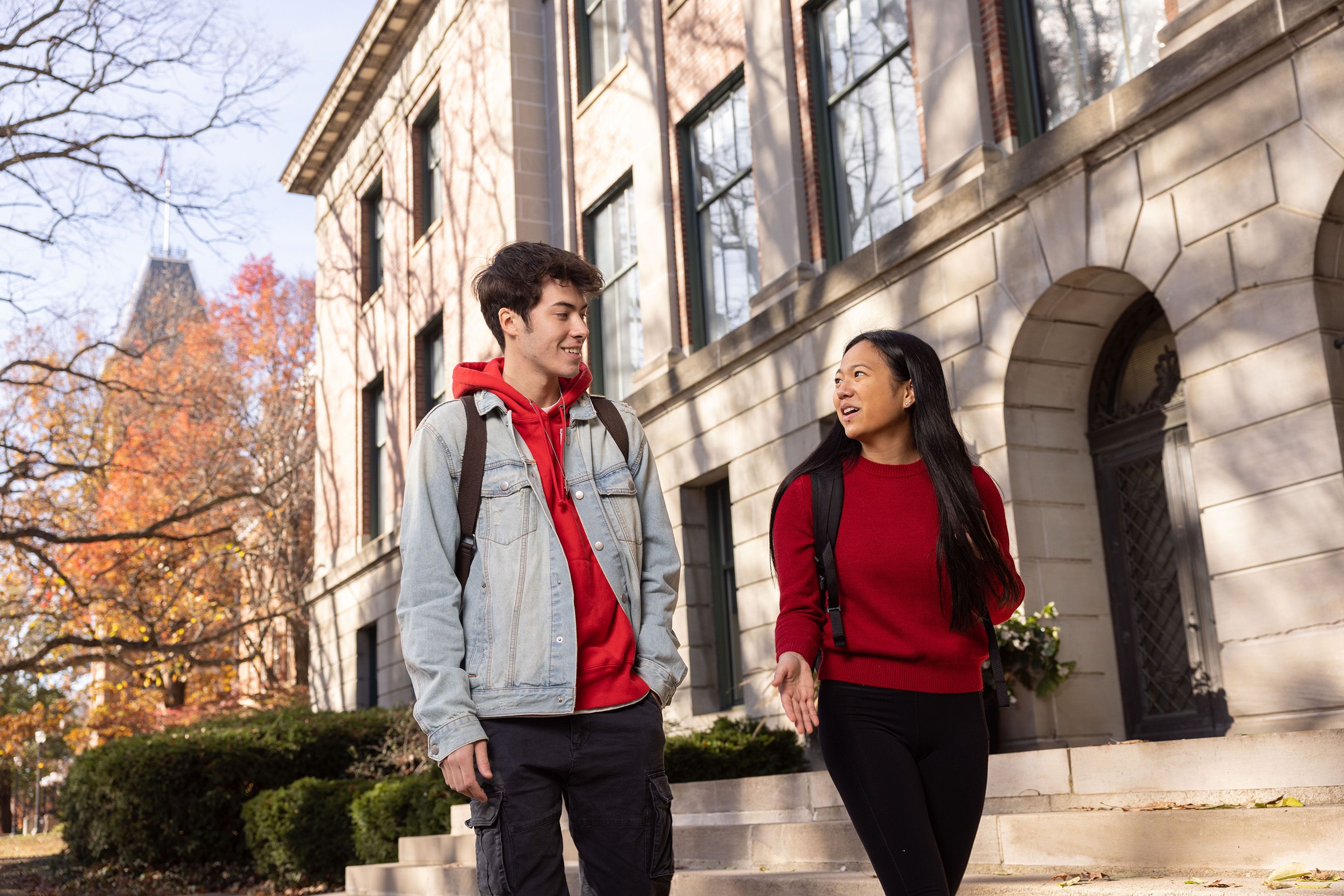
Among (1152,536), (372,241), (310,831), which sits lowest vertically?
(310,831)

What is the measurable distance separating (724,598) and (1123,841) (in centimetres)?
974

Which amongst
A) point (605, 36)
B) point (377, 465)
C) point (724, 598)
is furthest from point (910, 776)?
point (377, 465)

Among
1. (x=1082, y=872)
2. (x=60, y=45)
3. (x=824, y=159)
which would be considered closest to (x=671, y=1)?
(x=824, y=159)

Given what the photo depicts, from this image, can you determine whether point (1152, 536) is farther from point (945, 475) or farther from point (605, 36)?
point (605, 36)

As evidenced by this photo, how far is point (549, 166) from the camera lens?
2030cm

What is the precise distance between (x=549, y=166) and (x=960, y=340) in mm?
10960

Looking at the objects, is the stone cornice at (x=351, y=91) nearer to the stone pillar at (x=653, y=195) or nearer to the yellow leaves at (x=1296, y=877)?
the stone pillar at (x=653, y=195)

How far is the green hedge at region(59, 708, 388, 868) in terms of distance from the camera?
53.0ft

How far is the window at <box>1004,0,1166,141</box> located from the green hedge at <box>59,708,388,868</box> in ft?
39.8

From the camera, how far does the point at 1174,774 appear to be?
20.9 ft

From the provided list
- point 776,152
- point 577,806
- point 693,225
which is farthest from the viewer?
point 693,225

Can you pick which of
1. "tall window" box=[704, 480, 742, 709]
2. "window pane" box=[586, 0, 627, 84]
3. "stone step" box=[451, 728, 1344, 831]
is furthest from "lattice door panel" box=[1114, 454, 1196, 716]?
"window pane" box=[586, 0, 627, 84]

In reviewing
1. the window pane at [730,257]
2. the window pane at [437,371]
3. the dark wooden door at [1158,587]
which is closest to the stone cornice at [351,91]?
the window pane at [437,371]

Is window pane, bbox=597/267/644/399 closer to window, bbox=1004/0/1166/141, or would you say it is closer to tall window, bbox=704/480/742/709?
tall window, bbox=704/480/742/709
